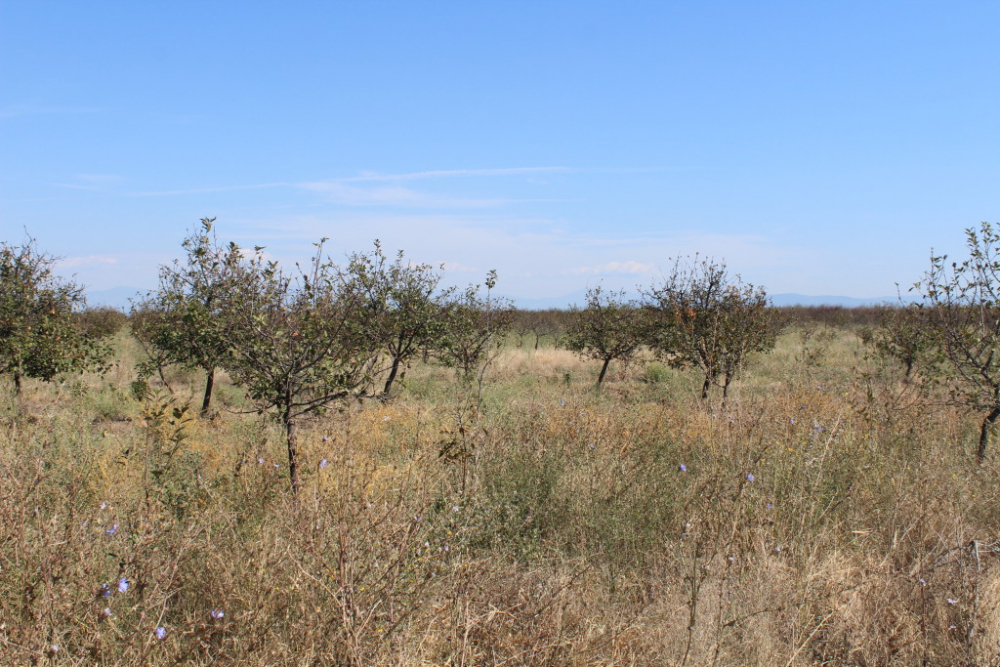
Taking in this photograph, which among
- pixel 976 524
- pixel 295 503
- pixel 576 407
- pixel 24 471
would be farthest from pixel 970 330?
pixel 24 471

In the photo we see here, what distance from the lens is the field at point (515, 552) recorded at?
248 cm

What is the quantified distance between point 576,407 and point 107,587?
5033 millimetres

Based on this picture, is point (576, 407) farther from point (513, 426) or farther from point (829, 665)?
point (829, 665)

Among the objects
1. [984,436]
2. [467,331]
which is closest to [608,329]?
[467,331]

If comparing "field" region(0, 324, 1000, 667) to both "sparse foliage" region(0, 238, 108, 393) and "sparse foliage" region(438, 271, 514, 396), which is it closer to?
"sparse foliage" region(0, 238, 108, 393)

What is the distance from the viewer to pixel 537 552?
11.9 feet

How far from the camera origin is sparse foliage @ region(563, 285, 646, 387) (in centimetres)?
1457

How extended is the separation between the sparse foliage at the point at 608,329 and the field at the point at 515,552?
891 centimetres

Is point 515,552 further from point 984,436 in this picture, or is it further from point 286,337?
point 984,436

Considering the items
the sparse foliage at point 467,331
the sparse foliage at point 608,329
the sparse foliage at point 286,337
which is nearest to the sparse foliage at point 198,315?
the sparse foliage at point 286,337

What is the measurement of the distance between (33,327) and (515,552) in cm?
758

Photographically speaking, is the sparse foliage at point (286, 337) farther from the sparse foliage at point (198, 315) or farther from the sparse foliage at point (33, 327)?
the sparse foliage at point (33, 327)

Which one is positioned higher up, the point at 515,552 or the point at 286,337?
the point at 286,337

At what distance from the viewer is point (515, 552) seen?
3.73m
